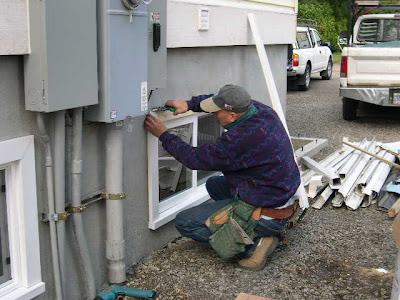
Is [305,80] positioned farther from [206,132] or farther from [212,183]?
[212,183]

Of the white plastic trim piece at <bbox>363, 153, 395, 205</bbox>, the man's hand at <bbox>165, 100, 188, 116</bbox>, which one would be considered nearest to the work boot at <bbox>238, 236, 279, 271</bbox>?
the man's hand at <bbox>165, 100, 188, 116</bbox>

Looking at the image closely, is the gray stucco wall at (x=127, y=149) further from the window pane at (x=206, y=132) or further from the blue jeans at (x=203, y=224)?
the window pane at (x=206, y=132)

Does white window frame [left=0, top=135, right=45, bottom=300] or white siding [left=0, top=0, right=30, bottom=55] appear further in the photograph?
white window frame [left=0, top=135, right=45, bottom=300]

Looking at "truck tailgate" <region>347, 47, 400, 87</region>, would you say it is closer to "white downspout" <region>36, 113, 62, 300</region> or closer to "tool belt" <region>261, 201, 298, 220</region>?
"tool belt" <region>261, 201, 298, 220</region>

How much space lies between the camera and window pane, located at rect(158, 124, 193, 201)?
5016mm

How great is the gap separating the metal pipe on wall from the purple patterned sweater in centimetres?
103

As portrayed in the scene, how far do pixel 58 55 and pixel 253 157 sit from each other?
5.70ft

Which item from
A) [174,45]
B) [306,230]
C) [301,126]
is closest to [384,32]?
[301,126]

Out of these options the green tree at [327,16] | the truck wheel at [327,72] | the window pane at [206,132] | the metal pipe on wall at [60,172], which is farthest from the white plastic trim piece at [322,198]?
the green tree at [327,16]

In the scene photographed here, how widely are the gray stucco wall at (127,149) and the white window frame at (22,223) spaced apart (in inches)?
3.0

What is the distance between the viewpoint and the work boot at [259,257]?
4492 mm

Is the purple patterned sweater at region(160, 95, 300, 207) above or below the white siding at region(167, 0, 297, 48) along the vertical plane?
below

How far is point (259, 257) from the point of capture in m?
4.49

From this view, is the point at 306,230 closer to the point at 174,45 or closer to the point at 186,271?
the point at 186,271
